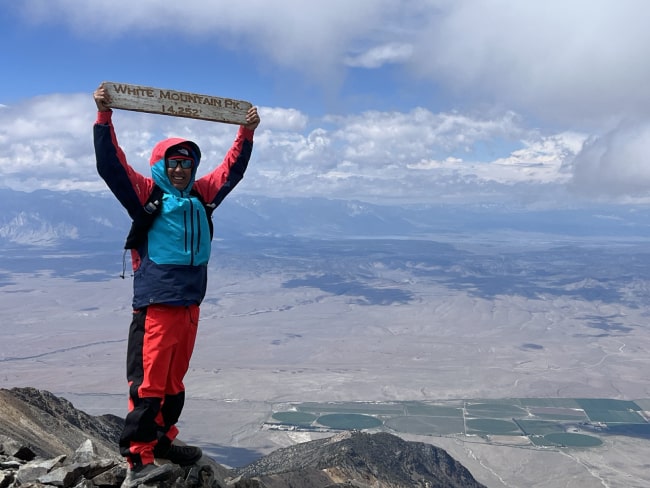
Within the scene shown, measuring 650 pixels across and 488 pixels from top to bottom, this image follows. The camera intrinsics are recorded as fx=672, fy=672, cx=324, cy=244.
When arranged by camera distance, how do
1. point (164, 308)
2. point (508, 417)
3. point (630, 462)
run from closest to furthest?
point (164, 308)
point (630, 462)
point (508, 417)

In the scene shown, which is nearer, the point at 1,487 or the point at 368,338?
the point at 1,487

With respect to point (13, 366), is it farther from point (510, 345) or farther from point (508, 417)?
point (510, 345)

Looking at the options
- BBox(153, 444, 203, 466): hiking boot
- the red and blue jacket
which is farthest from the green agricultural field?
the red and blue jacket

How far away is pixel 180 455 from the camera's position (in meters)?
8.03

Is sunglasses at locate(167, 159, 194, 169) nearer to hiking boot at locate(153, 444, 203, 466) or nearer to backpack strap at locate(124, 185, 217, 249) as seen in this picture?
backpack strap at locate(124, 185, 217, 249)

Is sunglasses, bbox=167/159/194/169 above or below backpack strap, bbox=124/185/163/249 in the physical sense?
above

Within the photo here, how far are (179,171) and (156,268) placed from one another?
1.10 meters

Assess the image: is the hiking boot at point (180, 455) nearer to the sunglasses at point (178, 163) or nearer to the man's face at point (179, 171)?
the man's face at point (179, 171)

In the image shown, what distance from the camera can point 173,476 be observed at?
293 inches

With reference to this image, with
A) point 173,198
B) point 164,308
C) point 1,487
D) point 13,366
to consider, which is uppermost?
point 173,198

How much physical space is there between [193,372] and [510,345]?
8928 cm

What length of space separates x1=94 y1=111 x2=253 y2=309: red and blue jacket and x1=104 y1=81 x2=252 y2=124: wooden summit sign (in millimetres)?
296

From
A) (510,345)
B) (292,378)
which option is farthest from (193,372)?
(510,345)

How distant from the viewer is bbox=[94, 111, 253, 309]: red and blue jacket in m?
7.12
